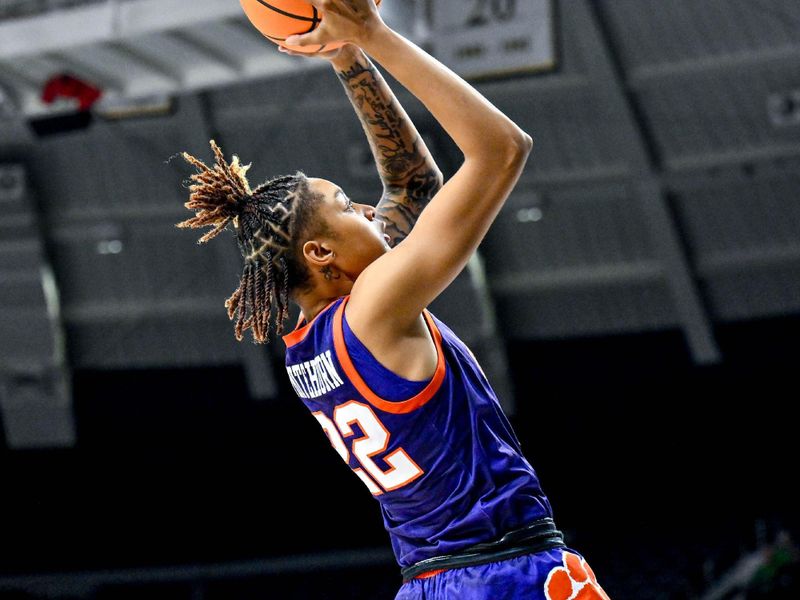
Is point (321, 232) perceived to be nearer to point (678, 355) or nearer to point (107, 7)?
point (107, 7)

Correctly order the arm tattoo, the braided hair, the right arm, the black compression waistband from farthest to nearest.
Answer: the arm tattoo → the braided hair → the black compression waistband → the right arm

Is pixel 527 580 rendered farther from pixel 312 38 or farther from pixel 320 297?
pixel 312 38

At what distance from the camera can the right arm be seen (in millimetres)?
2664

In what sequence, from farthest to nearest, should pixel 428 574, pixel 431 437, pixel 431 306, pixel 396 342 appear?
pixel 431 306, pixel 428 574, pixel 431 437, pixel 396 342

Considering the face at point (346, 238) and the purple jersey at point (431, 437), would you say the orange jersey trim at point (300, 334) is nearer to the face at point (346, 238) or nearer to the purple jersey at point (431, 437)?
the purple jersey at point (431, 437)

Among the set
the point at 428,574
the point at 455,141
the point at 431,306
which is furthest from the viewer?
the point at 431,306

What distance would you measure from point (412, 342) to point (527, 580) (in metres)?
0.65

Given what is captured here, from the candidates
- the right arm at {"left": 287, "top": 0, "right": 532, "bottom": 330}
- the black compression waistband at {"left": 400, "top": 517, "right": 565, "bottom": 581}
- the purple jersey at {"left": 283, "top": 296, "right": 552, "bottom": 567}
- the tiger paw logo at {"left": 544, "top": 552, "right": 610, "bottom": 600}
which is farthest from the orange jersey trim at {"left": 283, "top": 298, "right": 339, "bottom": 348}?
the tiger paw logo at {"left": 544, "top": 552, "right": 610, "bottom": 600}

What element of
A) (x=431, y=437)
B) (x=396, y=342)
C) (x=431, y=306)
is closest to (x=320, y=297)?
(x=396, y=342)

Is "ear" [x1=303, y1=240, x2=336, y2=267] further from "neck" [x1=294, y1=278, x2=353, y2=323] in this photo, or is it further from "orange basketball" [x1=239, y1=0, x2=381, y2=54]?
"orange basketball" [x1=239, y1=0, x2=381, y2=54]

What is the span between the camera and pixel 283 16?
3.58m

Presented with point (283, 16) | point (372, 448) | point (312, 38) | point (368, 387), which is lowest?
point (372, 448)

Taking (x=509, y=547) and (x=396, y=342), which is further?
(x=509, y=547)

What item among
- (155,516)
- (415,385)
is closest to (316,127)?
(155,516)
